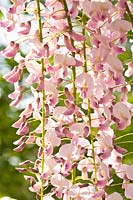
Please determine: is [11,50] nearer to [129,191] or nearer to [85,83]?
[85,83]

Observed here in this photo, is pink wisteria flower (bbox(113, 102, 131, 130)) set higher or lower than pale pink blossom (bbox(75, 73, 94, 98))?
lower

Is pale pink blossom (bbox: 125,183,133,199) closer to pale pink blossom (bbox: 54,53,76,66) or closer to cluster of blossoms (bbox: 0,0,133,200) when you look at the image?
cluster of blossoms (bbox: 0,0,133,200)

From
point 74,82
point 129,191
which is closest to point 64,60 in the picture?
point 74,82

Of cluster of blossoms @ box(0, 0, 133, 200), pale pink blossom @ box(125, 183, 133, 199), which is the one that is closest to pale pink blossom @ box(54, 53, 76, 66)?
cluster of blossoms @ box(0, 0, 133, 200)

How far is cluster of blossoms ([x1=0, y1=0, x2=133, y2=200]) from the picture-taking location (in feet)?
2.01

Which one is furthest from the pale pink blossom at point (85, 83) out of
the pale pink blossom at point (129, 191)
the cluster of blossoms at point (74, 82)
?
the pale pink blossom at point (129, 191)

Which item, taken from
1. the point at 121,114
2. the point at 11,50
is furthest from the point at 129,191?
the point at 11,50

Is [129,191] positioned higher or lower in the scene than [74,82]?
lower

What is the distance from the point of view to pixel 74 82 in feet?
2.06

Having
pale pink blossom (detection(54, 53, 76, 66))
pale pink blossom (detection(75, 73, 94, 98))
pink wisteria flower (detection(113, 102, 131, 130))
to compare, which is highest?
pale pink blossom (detection(54, 53, 76, 66))

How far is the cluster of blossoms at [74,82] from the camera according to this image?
611 millimetres

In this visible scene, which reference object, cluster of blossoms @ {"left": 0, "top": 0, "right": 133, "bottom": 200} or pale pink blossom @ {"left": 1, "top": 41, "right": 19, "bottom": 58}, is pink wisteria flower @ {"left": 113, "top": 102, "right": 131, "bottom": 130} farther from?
pale pink blossom @ {"left": 1, "top": 41, "right": 19, "bottom": 58}

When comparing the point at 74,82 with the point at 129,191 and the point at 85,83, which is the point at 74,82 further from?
the point at 129,191

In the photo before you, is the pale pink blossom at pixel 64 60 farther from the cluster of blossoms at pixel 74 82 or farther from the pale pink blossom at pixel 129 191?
the pale pink blossom at pixel 129 191
